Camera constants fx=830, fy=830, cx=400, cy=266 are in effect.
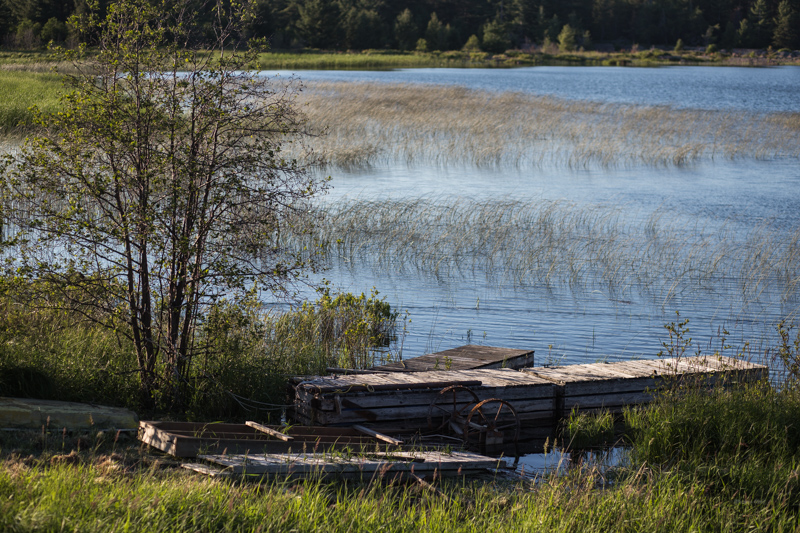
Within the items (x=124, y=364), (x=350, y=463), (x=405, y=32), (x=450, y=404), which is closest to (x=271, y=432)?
(x=350, y=463)

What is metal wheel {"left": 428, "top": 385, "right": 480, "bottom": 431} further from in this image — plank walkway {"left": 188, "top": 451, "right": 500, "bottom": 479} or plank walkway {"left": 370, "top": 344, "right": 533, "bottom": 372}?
plank walkway {"left": 188, "top": 451, "right": 500, "bottom": 479}

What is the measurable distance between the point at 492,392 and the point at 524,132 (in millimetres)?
23994

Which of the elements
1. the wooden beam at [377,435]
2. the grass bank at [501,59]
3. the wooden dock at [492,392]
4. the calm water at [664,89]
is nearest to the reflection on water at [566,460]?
the wooden dock at [492,392]

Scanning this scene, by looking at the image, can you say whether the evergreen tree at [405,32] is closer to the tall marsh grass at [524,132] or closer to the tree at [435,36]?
the tree at [435,36]

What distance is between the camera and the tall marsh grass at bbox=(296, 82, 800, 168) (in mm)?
26484

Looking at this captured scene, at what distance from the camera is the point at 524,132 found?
31.4m

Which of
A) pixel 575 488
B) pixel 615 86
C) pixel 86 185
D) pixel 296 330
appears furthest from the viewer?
pixel 615 86

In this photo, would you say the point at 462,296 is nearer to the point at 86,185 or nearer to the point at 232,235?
the point at 232,235

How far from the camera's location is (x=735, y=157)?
2806 cm

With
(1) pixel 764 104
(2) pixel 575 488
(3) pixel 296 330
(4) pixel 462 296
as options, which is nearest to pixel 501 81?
(1) pixel 764 104

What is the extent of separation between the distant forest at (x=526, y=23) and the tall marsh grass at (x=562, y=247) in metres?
68.0

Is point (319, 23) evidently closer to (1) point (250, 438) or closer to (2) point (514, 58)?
(2) point (514, 58)

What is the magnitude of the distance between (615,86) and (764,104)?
14030 mm

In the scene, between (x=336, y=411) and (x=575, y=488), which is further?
(x=336, y=411)
